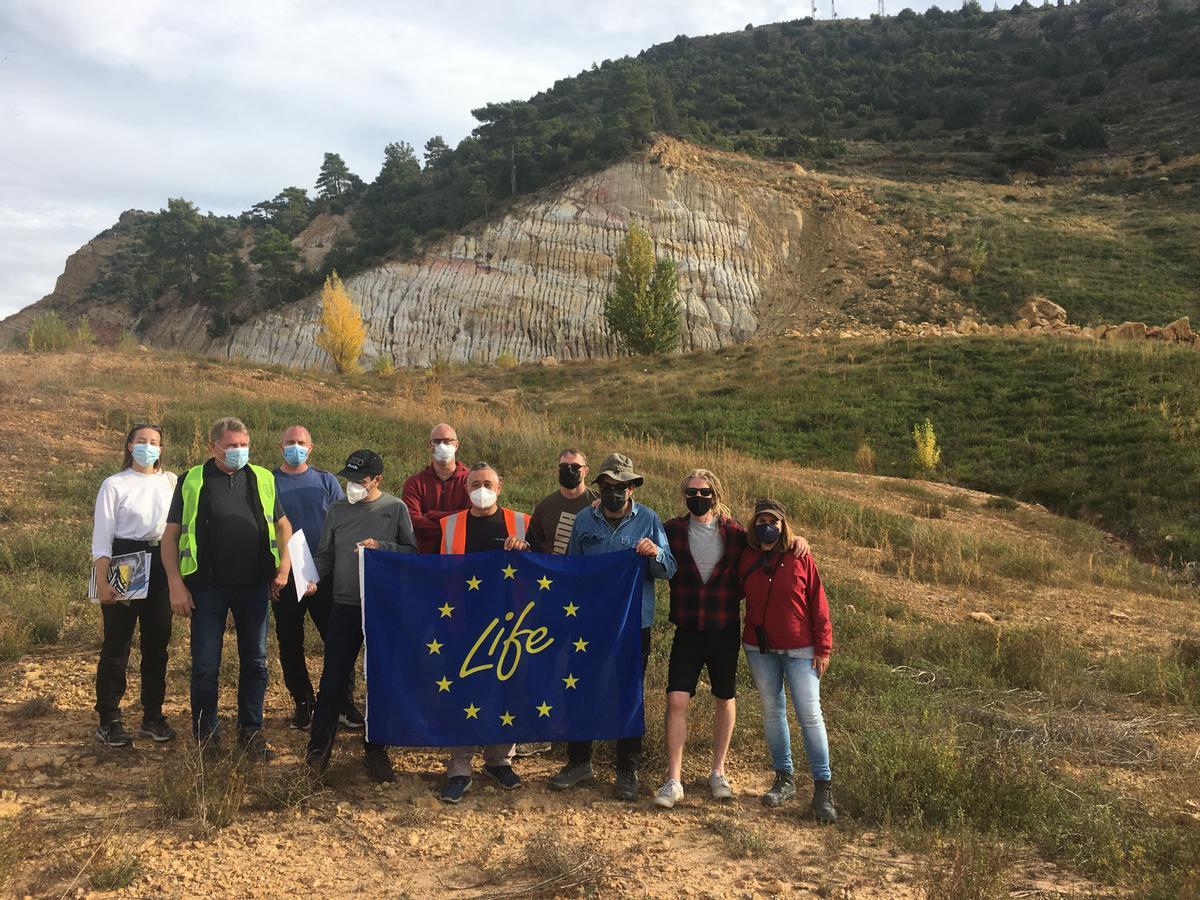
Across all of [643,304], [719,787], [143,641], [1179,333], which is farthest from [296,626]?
[643,304]

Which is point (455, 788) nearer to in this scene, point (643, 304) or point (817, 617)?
point (817, 617)

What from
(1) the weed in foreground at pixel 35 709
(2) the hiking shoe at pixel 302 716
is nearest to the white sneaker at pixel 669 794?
(2) the hiking shoe at pixel 302 716

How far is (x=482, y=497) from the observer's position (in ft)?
17.0

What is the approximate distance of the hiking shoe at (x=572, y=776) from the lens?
4.94 m

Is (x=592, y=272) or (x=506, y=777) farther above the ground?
(x=592, y=272)

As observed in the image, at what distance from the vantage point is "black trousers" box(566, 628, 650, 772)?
500 cm

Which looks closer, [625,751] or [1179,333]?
[625,751]

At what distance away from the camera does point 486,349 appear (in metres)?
42.8

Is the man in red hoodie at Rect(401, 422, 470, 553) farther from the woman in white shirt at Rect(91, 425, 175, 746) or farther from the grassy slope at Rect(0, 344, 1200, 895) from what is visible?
the grassy slope at Rect(0, 344, 1200, 895)

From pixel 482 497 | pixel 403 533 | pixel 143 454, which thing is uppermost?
pixel 143 454

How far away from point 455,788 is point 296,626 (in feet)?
5.37

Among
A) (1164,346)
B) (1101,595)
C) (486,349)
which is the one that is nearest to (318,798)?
(1101,595)

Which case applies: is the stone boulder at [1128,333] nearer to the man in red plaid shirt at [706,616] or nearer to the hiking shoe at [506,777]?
the man in red plaid shirt at [706,616]

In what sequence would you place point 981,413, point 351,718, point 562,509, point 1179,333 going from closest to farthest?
point 562,509, point 351,718, point 981,413, point 1179,333
